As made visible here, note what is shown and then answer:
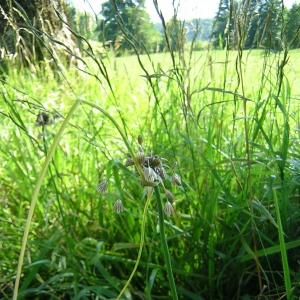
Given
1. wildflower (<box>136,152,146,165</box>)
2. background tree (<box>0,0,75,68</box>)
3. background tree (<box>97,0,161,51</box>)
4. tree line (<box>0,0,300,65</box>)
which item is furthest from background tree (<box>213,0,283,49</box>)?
background tree (<box>0,0,75,68</box>)

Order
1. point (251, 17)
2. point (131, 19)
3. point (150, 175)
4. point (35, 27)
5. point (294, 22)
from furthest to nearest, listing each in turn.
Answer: point (35, 27), point (131, 19), point (294, 22), point (251, 17), point (150, 175)

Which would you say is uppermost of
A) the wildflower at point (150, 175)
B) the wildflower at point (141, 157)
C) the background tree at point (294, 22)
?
the background tree at point (294, 22)

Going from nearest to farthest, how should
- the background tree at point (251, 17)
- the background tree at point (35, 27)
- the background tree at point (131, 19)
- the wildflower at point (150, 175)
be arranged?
the wildflower at point (150, 175)
the background tree at point (251, 17)
the background tree at point (131, 19)
the background tree at point (35, 27)

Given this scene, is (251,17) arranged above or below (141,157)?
above

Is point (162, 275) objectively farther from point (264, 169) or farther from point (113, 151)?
point (113, 151)

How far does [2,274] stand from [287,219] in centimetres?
89

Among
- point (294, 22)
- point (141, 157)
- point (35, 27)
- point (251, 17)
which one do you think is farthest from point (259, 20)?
point (35, 27)

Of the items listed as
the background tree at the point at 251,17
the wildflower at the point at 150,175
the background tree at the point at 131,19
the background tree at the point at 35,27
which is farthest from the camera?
the background tree at the point at 35,27

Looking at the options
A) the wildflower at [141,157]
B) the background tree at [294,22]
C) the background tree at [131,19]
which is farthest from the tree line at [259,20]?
the wildflower at [141,157]

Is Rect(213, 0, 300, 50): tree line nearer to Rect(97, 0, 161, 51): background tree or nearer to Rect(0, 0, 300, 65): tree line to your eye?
Rect(0, 0, 300, 65): tree line

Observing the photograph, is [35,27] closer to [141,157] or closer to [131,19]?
[131,19]

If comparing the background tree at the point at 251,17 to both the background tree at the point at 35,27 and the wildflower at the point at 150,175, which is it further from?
the background tree at the point at 35,27

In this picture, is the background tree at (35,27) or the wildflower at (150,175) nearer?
the wildflower at (150,175)

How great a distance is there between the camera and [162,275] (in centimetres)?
118
